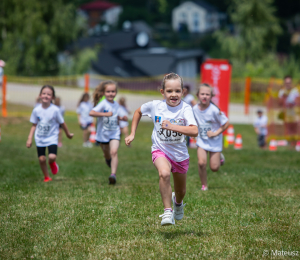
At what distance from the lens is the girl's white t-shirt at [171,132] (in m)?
5.77

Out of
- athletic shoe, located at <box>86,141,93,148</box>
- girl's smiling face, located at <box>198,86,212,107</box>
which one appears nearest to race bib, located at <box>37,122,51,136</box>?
girl's smiling face, located at <box>198,86,212,107</box>

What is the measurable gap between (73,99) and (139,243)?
23108 millimetres

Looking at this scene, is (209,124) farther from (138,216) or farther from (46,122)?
(46,122)

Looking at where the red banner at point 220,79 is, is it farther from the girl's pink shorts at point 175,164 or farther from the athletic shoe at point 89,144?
the girl's pink shorts at point 175,164

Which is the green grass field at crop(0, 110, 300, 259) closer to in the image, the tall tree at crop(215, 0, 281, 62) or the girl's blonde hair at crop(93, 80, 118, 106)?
the girl's blonde hair at crop(93, 80, 118, 106)

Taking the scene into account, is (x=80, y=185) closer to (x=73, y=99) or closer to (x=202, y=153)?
(x=202, y=153)

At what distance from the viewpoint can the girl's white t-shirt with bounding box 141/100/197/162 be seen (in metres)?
5.77

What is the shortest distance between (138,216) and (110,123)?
3354 mm

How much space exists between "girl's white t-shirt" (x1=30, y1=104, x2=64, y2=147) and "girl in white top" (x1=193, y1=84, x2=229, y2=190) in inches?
109

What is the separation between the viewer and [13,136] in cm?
1930

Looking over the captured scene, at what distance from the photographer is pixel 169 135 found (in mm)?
5770

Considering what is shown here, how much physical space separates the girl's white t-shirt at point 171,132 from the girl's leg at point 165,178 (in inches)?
7.0

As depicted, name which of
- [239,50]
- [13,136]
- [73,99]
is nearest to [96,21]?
[239,50]

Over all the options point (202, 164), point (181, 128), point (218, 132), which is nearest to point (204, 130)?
point (218, 132)
